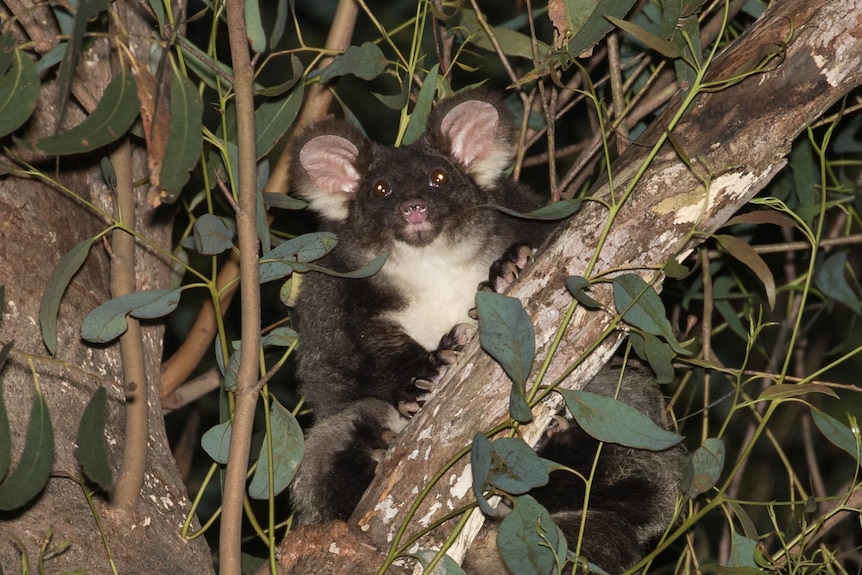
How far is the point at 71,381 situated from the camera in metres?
2.94

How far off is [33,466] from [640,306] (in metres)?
1.40

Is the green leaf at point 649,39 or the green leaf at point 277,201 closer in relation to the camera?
the green leaf at point 649,39

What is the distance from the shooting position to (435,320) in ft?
13.0

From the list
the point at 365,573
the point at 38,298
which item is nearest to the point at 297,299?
the point at 38,298

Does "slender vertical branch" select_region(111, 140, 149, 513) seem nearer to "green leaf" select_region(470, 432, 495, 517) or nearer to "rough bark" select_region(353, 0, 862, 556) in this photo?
"rough bark" select_region(353, 0, 862, 556)

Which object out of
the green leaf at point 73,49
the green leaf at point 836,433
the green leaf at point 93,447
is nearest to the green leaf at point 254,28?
the green leaf at point 73,49

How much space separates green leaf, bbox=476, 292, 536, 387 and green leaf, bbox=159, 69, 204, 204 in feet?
2.34

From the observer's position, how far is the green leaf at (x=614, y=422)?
97.1 inches

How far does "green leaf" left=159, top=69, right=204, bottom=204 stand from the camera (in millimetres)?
2098

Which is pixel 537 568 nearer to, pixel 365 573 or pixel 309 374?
pixel 365 573

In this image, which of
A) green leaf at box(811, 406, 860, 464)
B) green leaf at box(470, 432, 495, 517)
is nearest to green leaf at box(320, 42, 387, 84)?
green leaf at box(470, 432, 495, 517)

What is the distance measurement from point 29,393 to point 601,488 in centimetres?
180

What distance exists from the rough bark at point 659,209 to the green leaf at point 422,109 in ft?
3.07

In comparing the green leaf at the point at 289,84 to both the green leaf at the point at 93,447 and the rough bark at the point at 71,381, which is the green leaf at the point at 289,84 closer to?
the rough bark at the point at 71,381
